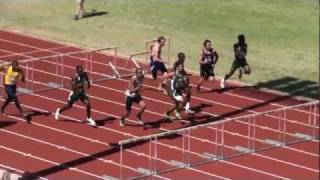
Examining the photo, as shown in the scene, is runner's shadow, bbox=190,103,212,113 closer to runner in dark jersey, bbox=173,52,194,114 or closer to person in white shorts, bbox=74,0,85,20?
runner in dark jersey, bbox=173,52,194,114

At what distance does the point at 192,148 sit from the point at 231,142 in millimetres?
904

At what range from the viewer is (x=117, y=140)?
1964 cm

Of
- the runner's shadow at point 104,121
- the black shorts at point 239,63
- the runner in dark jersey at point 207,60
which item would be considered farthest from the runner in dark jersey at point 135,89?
the black shorts at point 239,63

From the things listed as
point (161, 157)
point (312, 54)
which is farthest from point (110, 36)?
Result: point (312, 54)

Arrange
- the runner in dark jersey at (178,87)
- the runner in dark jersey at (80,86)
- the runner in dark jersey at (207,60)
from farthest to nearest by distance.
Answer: the runner in dark jersey at (207,60) → the runner in dark jersey at (178,87) → the runner in dark jersey at (80,86)

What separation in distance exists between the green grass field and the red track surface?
2.80 meters

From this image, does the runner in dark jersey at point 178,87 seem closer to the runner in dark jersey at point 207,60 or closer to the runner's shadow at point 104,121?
the runner's shadow at point 104,121

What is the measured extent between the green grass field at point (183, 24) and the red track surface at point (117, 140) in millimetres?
2802

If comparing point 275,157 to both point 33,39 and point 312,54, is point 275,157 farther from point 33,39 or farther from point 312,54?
point 33,39

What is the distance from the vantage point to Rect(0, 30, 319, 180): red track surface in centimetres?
1759

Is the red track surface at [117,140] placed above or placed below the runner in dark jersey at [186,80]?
below

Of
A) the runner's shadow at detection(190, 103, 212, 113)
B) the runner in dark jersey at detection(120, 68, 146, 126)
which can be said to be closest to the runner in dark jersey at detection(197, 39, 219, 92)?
the runner's shadow at detection(190, 103, 212, 113)

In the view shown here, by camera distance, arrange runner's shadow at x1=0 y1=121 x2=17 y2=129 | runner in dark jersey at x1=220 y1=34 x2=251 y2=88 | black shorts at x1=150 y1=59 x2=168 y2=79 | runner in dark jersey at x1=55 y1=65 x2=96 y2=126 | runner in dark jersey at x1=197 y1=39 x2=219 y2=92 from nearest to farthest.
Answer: runner in dark jersey at x1=55 y1=65 x2=96 y2=126
runner's shadow at x1=0 y1=121 x2=17 y2=129
runner in dark jersey at x1=197 y1=39 x2=219 y2=92
runner in dark jersey at x1=220 y1=34 x2=251 y2=88
black shorts at x1=150 y1=59 x2=168 y2=79

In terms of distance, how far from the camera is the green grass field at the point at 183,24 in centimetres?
2717
